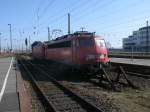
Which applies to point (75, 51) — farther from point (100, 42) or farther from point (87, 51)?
point (100, 42)

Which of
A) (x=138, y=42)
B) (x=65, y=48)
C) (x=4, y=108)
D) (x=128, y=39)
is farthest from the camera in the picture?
(x=128, y=39)

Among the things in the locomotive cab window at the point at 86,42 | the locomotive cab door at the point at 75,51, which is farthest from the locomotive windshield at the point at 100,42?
the locomotive cab door at the point at 75,51

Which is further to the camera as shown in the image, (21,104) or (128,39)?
(128,39)

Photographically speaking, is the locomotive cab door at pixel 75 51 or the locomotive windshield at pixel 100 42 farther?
the locomotive windshield at pixel 100 42

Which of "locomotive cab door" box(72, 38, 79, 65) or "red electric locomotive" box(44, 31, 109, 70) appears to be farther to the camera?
"locomotive cab door" box(72, 38, 79, 65)

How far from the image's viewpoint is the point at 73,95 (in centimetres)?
1405

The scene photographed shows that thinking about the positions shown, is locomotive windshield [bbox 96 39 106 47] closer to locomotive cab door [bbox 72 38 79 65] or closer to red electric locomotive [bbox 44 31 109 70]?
red electric locomotive [bbox 44 31 109 70]

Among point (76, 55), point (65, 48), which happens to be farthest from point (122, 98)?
point (65, 48)

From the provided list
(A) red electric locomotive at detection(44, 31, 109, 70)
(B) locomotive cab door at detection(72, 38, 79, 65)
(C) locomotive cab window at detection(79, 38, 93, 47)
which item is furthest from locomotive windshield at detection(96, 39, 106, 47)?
(B) locomotive cab door at detection(72, 38, 79, 65)

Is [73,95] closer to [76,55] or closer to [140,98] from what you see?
[140,98]

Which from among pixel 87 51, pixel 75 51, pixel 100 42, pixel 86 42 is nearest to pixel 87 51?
pixel 87 51

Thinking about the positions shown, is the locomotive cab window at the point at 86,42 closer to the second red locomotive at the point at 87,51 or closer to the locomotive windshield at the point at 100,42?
the second red locomotive at the point at 87,51

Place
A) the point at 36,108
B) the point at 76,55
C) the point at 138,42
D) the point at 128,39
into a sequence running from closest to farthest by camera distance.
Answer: the point at 36,108, the point at 76,55, the point at 138,42, the point at 128,39

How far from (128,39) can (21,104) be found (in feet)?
447
